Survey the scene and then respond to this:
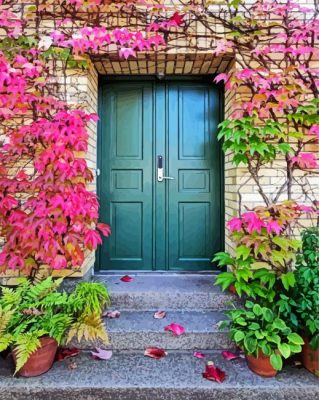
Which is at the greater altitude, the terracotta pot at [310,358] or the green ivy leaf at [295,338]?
the green ivy leaf at [295,338]

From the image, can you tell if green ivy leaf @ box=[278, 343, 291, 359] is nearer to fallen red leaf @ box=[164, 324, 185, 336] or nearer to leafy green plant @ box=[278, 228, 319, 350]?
leafy green plant @ box=[278, 228, 319, 350]

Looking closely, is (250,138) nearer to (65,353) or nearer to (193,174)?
(193,174)

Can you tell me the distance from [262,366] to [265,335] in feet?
0.67

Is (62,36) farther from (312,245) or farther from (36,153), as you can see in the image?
(312,245)

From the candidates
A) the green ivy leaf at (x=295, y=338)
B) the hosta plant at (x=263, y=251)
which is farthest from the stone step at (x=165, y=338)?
the green ivy leaf at (x=295, y=338)

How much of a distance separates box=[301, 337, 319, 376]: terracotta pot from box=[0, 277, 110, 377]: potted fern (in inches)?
49.3

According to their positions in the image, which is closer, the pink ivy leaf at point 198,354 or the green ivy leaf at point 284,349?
the green ivy leaf at point 284,349

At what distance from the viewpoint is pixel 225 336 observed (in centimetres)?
219

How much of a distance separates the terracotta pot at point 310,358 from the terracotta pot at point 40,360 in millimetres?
1581

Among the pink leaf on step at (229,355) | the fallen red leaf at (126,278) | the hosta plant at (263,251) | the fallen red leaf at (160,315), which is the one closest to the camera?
the pink leaf on step at (229,355)

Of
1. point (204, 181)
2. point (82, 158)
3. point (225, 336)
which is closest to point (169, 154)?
point (204, 181)

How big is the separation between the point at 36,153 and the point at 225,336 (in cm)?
198

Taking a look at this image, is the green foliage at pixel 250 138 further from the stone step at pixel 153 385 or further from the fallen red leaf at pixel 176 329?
the stone step at pixel 153 385

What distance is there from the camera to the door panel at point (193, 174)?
2967 millimetres
